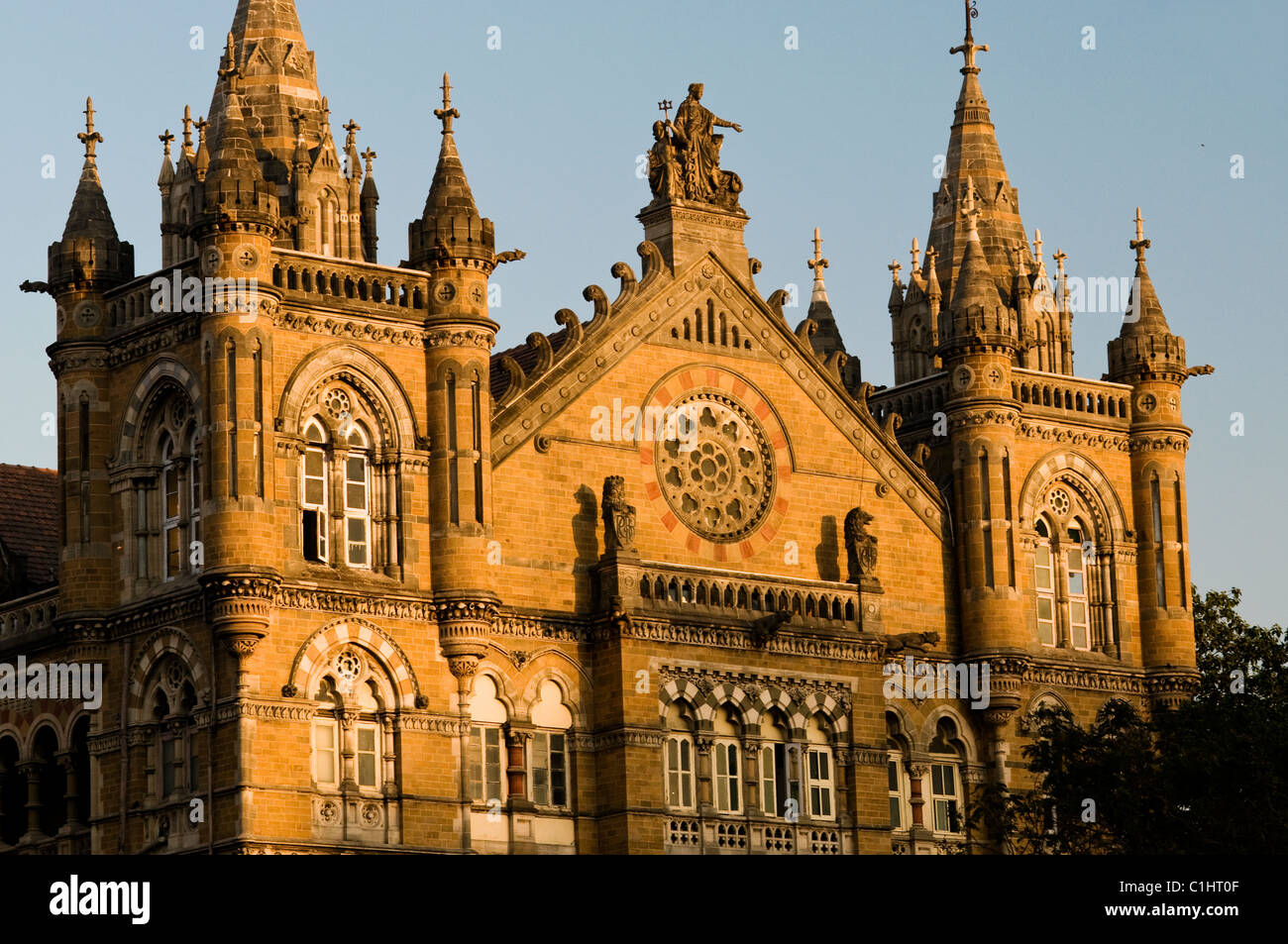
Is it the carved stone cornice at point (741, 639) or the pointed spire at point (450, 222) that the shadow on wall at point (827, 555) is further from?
the pointed spire at point (450, 222)

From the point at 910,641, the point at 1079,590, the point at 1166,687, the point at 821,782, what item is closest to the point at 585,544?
the point at 821,782

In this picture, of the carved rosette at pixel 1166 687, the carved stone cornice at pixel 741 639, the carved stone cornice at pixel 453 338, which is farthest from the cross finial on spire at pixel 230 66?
the carved rosette at pixel 1166 687

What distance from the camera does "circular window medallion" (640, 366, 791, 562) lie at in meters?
67.0

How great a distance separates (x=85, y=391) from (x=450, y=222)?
26.1 ft

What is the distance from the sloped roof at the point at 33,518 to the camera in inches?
2825

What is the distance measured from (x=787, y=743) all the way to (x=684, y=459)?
6.30 metres

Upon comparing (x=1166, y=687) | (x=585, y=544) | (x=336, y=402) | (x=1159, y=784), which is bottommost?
(x=1159, y=784)

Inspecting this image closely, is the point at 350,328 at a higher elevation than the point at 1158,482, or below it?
higher

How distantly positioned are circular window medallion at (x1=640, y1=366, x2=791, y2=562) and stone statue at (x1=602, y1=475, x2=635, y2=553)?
1.50m

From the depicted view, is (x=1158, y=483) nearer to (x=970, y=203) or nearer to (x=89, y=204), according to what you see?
(x=970, y=203)

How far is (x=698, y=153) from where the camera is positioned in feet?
225
